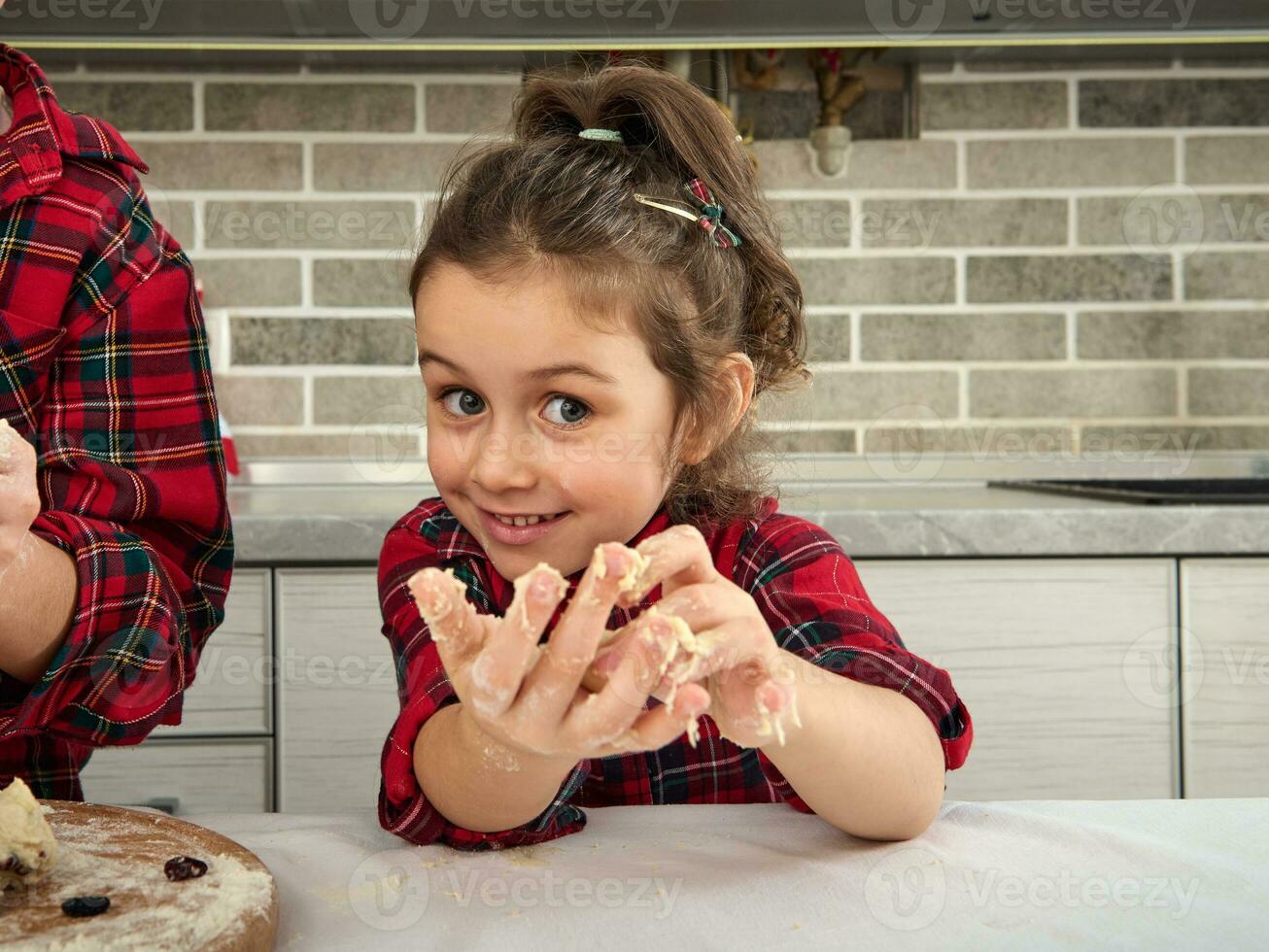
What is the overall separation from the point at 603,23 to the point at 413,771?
135 centimetres

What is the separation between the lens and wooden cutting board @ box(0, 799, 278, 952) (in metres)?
0.53

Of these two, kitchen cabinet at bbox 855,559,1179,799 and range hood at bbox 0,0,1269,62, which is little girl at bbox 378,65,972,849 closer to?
kitchen cabinet at bbox 855,559,1179,799

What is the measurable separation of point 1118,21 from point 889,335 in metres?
0.59

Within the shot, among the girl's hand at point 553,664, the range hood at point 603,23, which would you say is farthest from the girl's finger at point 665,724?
the range hood at point 603,23

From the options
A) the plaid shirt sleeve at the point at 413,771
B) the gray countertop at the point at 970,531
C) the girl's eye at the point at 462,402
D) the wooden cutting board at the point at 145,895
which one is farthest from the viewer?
the gray countertop at the point at 970,531

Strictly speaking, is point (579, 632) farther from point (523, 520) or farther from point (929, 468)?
point (929, 468)

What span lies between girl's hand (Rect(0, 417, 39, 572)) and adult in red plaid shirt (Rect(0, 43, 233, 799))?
0.69ft

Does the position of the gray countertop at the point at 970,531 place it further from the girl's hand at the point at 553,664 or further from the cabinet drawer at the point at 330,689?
the girl's hand at the point at 553,664

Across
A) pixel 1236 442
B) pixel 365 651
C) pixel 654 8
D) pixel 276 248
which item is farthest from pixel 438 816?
pixel 1236 442

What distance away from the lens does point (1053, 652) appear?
1517mm

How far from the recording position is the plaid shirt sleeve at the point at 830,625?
830mm

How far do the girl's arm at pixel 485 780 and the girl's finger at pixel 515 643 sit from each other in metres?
0.11

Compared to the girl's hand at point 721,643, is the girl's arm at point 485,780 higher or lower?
lower

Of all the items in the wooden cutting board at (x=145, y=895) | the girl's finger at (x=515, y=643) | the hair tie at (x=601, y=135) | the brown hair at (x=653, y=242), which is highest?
the hair tie at (x=601, y=135)
